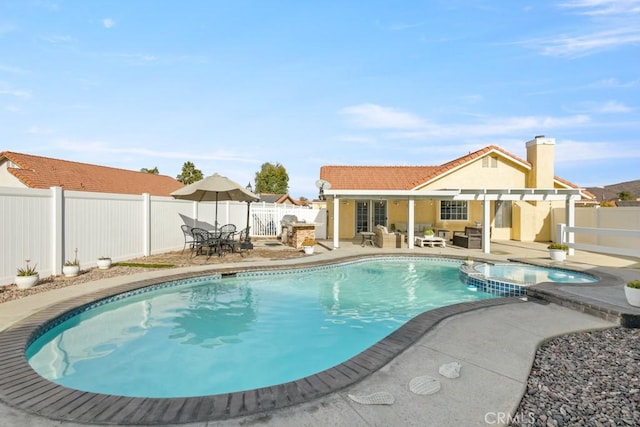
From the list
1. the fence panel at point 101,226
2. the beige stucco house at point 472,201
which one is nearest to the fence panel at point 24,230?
the fence panel at point 101,226

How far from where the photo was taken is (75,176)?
27.6 meters

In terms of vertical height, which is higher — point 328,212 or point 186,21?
point 186,21

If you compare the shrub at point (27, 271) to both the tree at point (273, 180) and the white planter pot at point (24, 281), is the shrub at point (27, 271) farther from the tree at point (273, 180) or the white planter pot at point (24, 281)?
the tree at point (273, 180)

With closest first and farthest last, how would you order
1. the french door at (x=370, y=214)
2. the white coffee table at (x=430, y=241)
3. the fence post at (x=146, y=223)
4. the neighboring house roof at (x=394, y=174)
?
the fence post at (x=146, y=223)
the white coffee table at (x=430, y=241)
the neighboring house roof at (x=394, y=174)
the french door at (x=370, y=214)

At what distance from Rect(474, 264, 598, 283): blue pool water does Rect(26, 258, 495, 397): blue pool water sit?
1350 mm

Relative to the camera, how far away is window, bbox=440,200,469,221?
64.5ft

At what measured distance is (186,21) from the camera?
39.8ft

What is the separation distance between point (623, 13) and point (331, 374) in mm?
13809

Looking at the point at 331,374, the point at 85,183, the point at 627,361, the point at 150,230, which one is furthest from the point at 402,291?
the point at 85,183

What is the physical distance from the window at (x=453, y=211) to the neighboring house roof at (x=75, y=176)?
2576cm

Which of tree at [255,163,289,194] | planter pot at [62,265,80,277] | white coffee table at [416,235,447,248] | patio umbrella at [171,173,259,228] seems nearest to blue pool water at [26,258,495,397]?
planter pot at [62,265,80,277]

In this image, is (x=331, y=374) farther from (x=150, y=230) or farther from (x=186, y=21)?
(x=186, y=21)

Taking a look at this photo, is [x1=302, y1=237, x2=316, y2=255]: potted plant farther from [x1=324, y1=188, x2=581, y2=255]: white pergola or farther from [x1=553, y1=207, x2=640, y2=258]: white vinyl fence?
[x1=553, y1=207, x2=640, y2=258]: white vinyl fence

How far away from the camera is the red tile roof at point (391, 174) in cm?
1928
